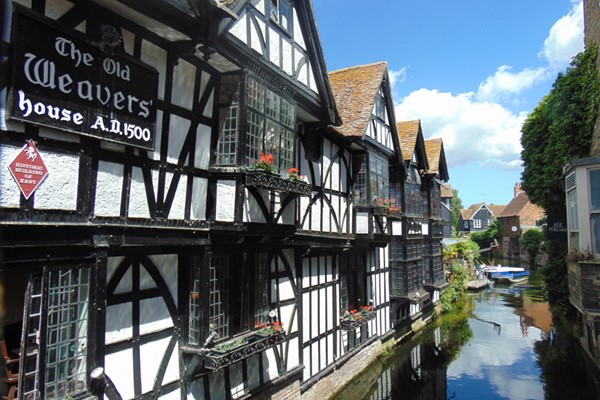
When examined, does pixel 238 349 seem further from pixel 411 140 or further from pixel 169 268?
pixel 411 140

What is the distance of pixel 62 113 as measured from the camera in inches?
195

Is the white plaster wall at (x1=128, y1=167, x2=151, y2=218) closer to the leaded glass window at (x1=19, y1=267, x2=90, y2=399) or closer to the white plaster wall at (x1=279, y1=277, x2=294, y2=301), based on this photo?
the leaded glass window at (x1=19, y1=267, x2=90, y2=399)

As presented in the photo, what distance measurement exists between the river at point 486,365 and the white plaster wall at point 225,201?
347 inches

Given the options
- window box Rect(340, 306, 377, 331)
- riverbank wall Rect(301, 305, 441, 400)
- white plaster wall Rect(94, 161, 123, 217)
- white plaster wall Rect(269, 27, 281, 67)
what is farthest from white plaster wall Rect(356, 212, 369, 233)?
white plaster wall Rect(94, 161, 123, 217)

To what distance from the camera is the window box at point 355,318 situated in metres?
13.4

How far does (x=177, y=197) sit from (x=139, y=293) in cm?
171

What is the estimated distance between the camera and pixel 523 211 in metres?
64.6

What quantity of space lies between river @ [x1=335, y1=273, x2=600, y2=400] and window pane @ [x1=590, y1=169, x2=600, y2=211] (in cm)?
635

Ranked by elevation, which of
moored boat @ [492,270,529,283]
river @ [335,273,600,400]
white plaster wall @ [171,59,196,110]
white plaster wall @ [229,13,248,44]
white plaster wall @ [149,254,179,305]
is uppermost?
white plaster wall @ [229,13,248,44]

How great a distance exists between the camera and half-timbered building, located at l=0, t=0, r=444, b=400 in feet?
15.5

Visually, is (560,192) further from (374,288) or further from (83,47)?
(83,47)

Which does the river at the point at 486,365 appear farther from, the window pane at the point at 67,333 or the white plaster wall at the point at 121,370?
the window pane at the point at 67,333

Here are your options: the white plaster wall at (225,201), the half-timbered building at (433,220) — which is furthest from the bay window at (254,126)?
the half-timbered building at (433,220)

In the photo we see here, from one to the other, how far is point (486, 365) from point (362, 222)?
9080 mm
